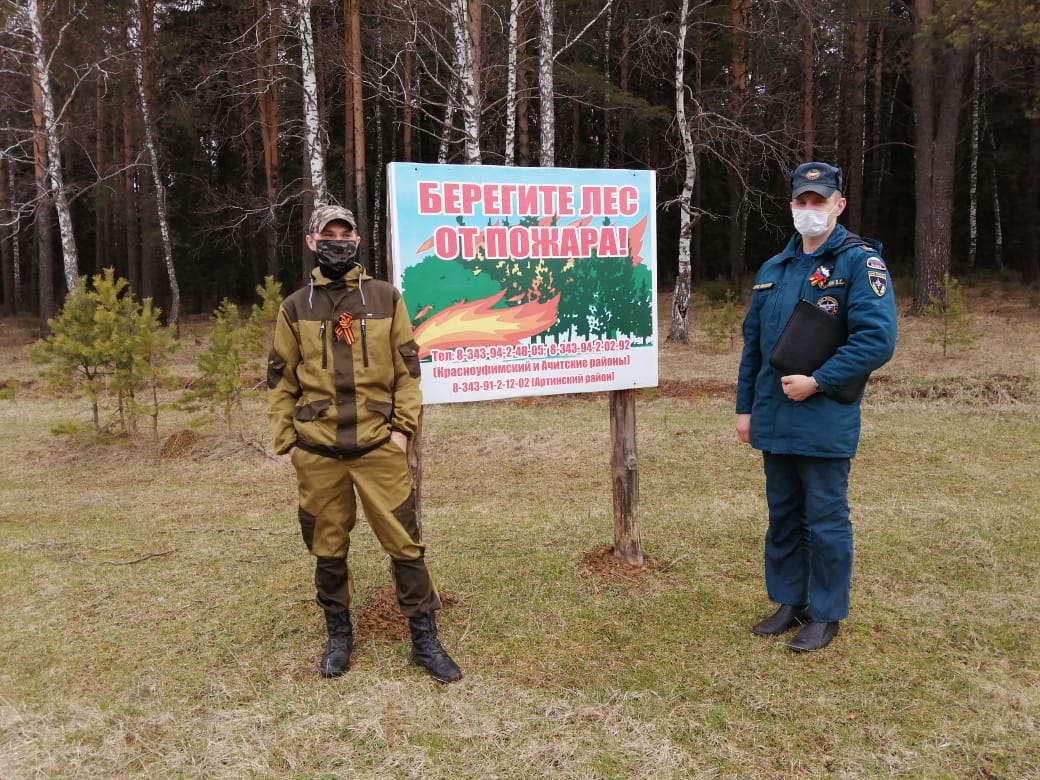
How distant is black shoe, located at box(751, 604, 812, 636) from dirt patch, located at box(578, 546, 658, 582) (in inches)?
34.0

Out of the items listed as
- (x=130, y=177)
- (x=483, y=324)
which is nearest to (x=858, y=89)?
(x=483, y=324)

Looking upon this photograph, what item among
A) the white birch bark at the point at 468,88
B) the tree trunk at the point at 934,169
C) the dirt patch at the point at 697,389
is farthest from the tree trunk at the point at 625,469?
the tree trunk at the point at 934,169

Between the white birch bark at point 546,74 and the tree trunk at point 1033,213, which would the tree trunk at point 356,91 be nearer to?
the white birch bark at point 546,74

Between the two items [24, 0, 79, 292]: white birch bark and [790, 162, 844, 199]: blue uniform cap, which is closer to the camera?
[790, 162, 844, 199]: blue uniform cap

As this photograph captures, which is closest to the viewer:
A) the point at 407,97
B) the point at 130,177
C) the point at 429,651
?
the point at 429,651

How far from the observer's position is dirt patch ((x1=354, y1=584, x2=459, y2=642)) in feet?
12.8

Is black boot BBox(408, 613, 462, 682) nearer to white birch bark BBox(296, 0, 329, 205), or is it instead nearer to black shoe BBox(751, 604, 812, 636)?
black shoe BBox(751, 604, 812, 636)

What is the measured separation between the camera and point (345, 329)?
10.9 feet

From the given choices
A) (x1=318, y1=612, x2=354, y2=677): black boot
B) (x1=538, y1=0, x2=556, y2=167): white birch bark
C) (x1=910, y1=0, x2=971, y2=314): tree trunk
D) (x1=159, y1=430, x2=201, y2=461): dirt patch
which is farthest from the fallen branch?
(x1=910, y1=0, x2=971, y2=314): tree trunk

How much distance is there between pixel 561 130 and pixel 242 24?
1127 centimetres

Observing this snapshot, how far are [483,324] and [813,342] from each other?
5.08ft

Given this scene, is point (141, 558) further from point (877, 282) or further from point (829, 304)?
point (877, 282)

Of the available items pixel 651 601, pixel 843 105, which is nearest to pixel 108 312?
pixel 651 601

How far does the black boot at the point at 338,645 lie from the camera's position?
138 inches
